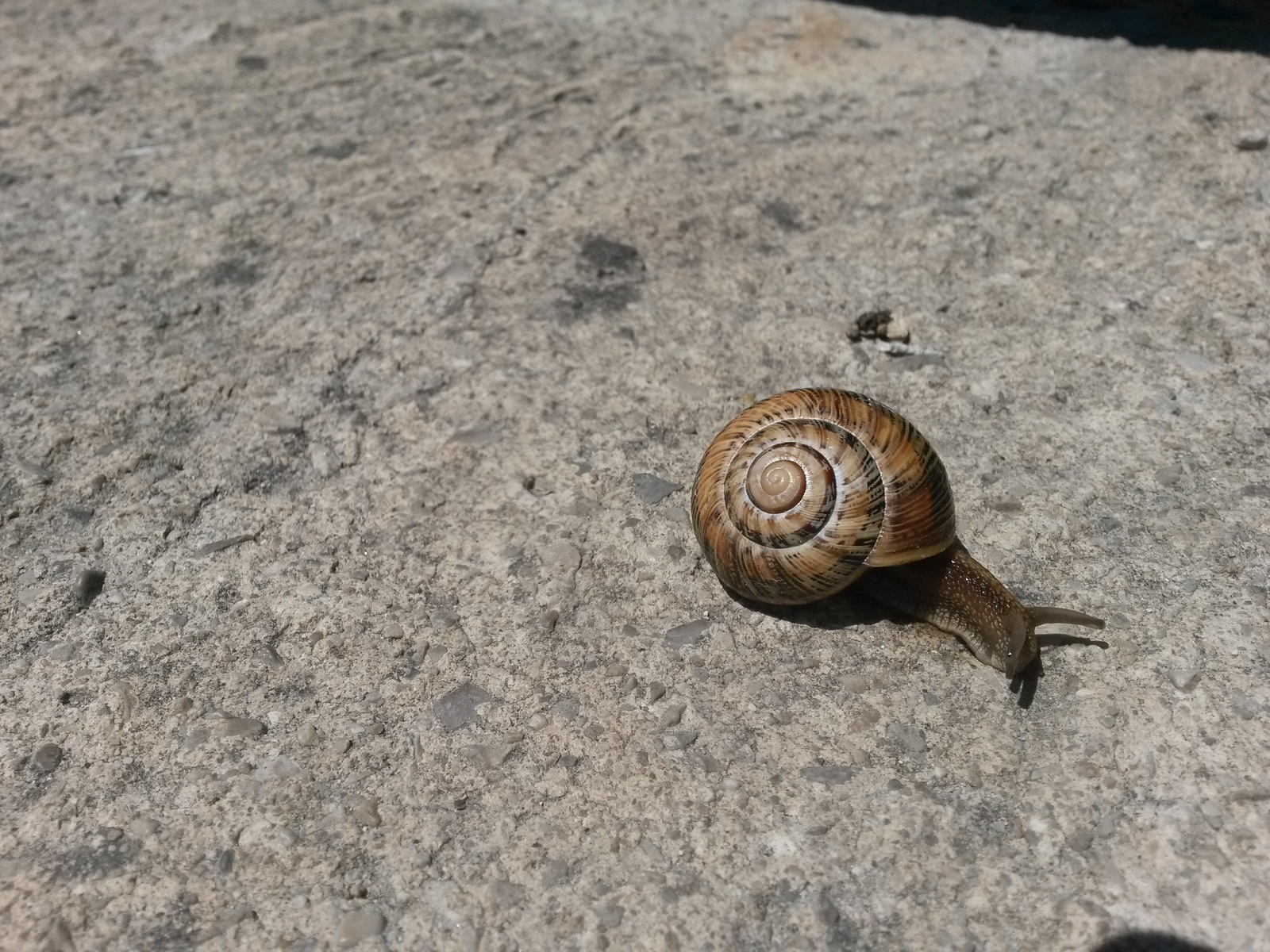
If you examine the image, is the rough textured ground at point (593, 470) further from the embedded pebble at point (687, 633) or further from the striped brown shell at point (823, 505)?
the striped brown shell at point (823, 505)

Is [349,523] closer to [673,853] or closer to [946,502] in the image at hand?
[673,853]

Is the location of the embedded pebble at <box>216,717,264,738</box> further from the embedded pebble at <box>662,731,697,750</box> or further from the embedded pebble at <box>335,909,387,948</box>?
the embedded pebble at <box>662,731,697,750</box>

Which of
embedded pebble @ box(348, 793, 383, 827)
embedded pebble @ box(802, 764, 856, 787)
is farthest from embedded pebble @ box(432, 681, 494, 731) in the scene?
embedded pebble @ box(802, 764, 856, 787)

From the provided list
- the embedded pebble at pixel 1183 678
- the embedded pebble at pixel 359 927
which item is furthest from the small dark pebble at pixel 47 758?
the embedded pebble at pixel 1183 678

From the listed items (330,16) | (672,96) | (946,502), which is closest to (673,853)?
(946,502)

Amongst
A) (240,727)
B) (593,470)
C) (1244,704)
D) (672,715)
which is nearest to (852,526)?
(672,715)

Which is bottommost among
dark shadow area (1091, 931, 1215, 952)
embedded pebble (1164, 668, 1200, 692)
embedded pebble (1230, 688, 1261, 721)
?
dark shadow area (1091, 931, 1215, 952)
